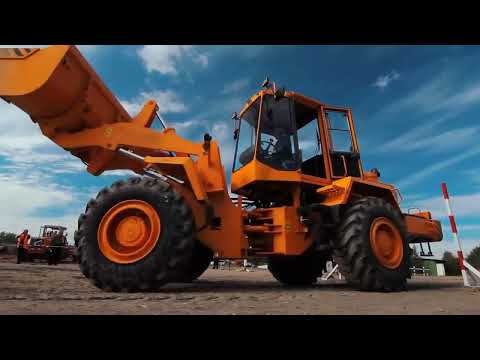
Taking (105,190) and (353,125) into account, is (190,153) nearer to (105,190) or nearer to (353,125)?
(105,190)

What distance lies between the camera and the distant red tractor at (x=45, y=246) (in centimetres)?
1936

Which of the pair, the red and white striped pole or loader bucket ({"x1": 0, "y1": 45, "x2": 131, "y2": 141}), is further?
the red and white striped pole

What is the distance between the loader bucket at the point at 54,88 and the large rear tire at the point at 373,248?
4.17m

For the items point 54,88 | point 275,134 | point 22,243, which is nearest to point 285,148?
point 275,134

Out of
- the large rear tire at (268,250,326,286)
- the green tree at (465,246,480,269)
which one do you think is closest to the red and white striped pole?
the green tree at (465,246,480,269)

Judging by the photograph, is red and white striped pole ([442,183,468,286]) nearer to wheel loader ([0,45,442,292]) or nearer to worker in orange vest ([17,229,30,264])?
wheel loader ([0,45,442,292])

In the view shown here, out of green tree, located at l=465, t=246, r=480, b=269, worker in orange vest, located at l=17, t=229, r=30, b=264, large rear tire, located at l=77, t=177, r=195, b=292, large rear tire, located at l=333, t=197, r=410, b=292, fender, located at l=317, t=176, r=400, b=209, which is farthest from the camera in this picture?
worker in orange vest, located at l=17, t=229, r=30, b=264

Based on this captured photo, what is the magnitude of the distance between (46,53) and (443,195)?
671 cm

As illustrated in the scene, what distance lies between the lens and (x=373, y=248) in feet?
16.8

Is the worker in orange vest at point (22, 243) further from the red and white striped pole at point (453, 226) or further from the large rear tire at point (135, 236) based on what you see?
the red and white striped pole at point (453, 226)

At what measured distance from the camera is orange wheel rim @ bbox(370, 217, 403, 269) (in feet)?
17.1

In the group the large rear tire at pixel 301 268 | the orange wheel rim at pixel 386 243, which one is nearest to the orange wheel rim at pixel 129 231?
the orange wheel rim at pixel 386 243

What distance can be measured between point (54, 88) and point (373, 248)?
5.10 m
